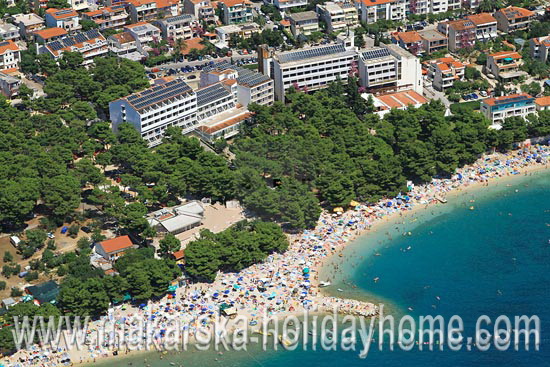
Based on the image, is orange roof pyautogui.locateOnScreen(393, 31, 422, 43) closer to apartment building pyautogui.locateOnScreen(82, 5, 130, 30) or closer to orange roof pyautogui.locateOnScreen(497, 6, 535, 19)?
orange roof pyautogui.locateOnScreen(497, 6, 535, 19)

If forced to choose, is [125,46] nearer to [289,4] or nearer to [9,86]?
[9,86]

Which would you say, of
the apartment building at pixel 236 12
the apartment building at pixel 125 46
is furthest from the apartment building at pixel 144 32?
the apartment building at pixel 236 12

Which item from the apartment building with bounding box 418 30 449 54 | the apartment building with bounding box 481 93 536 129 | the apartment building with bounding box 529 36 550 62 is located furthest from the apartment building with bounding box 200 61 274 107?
the apartment building with bounding box 529 36 550 62

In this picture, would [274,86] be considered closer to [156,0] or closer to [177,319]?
[156,0]

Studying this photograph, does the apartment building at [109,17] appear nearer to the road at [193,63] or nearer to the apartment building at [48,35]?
the apartment building at [48,35]

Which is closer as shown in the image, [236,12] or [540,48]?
[540,48]

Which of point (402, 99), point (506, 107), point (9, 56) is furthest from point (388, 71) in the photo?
point (9, 56)
